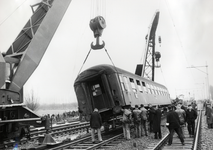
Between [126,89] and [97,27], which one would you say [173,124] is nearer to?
[126,89]

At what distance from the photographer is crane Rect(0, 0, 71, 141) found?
6.93 m

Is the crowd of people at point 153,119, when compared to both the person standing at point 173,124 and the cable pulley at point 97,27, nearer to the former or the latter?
the person standing at point 173,124

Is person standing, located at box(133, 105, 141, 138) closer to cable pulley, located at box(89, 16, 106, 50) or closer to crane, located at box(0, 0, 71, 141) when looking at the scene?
cable pulley, located at box(89, 16, 106, 50)

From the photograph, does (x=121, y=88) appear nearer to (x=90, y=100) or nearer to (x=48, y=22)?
(x=90, y=100)

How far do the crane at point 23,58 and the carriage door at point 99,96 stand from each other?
14.0ft

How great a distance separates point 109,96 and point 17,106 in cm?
517

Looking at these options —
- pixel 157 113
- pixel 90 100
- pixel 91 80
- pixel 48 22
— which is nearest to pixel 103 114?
pixel 90 100

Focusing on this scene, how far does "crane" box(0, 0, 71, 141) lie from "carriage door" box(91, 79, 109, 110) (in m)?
4.28

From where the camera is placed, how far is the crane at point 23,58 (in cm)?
693

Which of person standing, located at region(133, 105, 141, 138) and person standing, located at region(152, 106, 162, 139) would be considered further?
person standing, located at region(133, 105, 141, 138)

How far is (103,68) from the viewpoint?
1175cm

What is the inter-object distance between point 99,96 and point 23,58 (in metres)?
5.28

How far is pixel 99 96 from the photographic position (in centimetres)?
1230

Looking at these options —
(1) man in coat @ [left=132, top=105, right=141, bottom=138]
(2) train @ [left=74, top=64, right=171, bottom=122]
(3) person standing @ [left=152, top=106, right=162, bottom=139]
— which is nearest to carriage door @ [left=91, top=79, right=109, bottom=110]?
(2) train @ [left=74, top=64, right=171, bottom=122]
